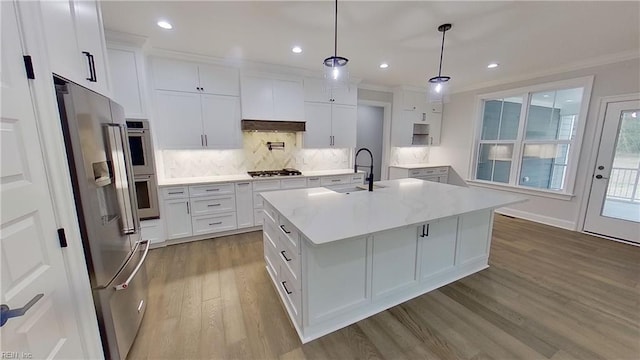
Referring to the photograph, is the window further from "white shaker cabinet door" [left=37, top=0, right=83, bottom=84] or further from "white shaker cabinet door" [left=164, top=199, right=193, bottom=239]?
"white shaker cabinet door" [left=37, top=0, right=83, bottom=84]

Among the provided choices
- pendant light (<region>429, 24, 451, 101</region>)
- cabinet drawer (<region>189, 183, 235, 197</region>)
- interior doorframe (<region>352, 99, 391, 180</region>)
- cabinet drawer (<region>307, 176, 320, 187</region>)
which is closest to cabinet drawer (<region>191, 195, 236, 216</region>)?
cabinet drawer (<region>189, 183, 235, 197</region>)

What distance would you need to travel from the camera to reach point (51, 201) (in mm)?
1083

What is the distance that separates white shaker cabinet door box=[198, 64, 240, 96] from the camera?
11.1 ft

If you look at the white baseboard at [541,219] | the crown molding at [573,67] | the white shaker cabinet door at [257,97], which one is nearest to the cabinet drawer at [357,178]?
the white shaker cabinet door at [257,97]

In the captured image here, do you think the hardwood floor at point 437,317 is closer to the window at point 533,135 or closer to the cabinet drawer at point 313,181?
the cabinet drawer at point 313,181

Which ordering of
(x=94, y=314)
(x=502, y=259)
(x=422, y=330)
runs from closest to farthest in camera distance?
(x=94, y=314)
(x=422, y=330)
(x=502, y=259)

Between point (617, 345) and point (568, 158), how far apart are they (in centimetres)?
327

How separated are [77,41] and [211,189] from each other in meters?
2.20

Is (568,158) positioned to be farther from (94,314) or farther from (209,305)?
(94,314)

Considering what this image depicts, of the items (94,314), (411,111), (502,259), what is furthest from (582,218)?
(94,314)

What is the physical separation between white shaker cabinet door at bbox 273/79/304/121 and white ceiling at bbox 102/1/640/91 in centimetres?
35

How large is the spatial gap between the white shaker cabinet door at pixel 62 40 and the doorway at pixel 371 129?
15.6 ft

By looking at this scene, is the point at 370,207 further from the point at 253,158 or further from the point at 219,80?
the point at 219,80

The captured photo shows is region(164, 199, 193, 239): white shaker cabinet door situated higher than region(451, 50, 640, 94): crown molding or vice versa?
region(451, 50, 640, 94): crown molding
